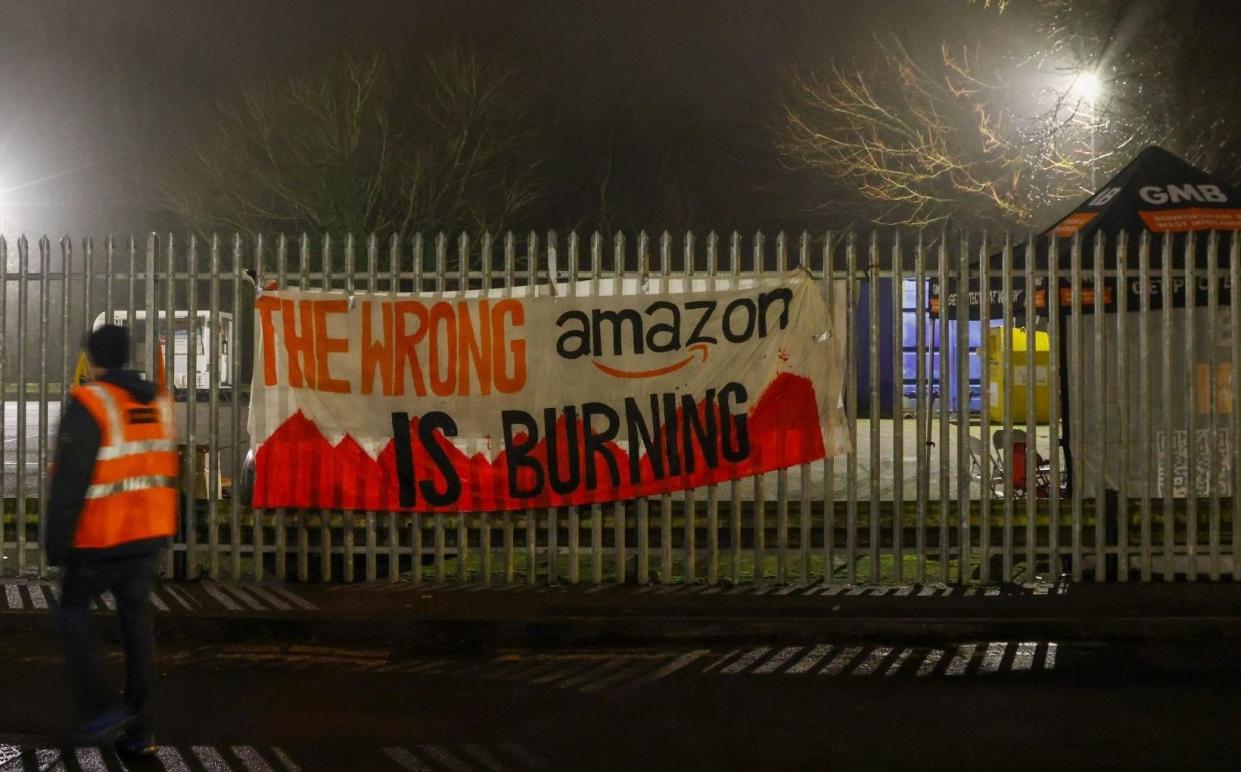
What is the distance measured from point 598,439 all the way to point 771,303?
144cm

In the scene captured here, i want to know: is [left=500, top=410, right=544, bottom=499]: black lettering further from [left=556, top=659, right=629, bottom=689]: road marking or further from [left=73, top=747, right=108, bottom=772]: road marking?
[left=73, top=747, right=108, bottom=772]: road marking

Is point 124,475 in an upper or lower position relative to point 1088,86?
lower

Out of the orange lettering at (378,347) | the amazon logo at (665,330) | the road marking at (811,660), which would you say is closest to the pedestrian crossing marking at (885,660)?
the road marking at (811,660)

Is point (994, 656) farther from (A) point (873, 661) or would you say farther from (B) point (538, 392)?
(B) point (538, 392)

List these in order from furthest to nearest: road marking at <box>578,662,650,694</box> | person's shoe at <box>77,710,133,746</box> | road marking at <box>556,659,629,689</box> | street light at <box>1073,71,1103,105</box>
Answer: street light at <box>1073,71,1103,105</box> < road marking at <box>556,659,629,689</box> < road marking at <box>578,662,650,694</box> < person's shoe at <box>77,710,133,746</box>

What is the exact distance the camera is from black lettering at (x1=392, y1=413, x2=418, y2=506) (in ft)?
29.9

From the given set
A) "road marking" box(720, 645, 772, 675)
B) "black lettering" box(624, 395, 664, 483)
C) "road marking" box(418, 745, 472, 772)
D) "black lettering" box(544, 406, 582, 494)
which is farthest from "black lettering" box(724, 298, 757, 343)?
"road marking" box(418, 745, 472, 772)

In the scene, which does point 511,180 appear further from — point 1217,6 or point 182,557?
point 182,557

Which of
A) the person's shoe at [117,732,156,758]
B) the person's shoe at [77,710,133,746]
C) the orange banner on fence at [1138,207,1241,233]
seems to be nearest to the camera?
the person's shoe at [77,710,133,746]

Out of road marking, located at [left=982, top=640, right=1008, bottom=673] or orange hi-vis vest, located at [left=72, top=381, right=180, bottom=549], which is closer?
orange hi-vis vest, located at [left=72, top=381, right=180, bottom=549]

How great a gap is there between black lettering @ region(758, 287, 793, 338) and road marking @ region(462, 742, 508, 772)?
4.13m

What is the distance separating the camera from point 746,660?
743 cm

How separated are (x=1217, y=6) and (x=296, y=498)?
39.9 feet

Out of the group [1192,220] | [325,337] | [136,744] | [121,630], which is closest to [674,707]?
[136,744]
